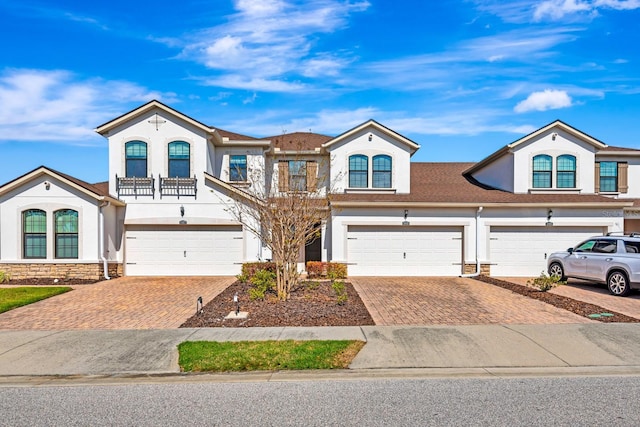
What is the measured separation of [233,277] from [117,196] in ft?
19.2

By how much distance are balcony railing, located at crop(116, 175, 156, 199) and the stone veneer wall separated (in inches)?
124

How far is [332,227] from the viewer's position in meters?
17.3

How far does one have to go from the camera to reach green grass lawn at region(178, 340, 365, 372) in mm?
6602

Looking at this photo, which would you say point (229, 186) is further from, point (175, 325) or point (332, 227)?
point (175, 325)

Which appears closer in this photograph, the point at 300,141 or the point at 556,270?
the point at 556,270

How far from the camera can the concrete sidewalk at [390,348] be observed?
6.66m

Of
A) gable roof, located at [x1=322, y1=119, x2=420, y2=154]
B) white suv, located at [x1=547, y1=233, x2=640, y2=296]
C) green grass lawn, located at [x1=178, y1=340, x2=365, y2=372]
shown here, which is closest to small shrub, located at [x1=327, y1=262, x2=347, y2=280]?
gable roof, located at [x1=322, y1=119, x2=420, y2=154]

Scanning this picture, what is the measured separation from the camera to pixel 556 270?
15.4 m

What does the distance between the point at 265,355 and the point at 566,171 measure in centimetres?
1714

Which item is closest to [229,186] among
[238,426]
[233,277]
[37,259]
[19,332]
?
[233,277]

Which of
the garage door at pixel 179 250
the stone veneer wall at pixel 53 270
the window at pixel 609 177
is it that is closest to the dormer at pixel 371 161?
the garage door at pixel 179 250

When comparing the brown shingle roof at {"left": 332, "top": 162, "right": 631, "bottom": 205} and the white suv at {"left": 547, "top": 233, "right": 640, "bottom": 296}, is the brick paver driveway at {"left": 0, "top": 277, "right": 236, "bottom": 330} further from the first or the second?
the white suv at {"left": 547, "top": 233, "right": 640, "bottom": 296}

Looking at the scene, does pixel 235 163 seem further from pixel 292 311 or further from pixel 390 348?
pixel 390 348

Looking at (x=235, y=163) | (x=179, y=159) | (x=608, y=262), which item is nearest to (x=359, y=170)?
(x=235, y=163)
